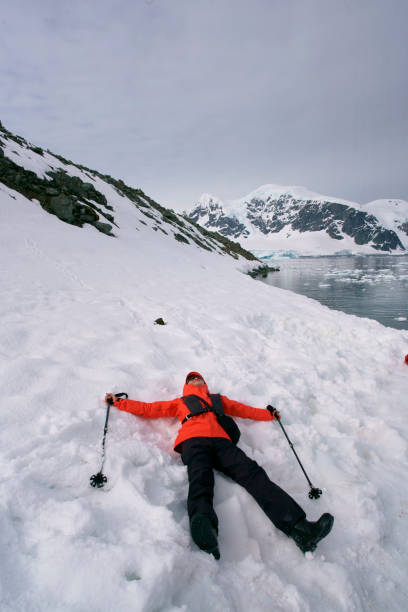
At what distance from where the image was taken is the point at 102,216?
21.4 meters

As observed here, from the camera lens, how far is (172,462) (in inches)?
128

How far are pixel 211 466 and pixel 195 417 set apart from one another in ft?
2.14

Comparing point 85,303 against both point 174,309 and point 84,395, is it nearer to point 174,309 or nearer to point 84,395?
point 174,309

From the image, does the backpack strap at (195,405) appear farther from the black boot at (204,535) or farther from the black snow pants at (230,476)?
the black boot at (204,535)

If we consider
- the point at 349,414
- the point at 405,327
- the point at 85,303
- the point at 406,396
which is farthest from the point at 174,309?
the point at 405,327

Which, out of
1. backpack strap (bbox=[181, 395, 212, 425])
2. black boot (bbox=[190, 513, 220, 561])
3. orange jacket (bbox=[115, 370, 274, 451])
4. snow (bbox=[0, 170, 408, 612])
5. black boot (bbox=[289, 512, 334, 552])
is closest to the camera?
snow (bbox=[0, 170, 408, 612])

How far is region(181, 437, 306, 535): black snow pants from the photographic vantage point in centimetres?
263

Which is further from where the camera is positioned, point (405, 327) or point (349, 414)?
point (405, 327)

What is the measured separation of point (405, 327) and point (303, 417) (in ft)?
40.1

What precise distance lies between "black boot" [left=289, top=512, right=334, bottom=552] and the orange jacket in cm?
115

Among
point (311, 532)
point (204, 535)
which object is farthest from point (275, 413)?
point (204, 535)

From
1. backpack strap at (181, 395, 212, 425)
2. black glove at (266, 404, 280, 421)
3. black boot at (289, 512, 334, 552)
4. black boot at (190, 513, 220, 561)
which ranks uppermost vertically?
backpack strap at (181, 395, 212, 425)

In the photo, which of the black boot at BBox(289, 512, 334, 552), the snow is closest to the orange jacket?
the snow

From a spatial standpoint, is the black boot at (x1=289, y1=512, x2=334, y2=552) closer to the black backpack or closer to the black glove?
the black backpack
